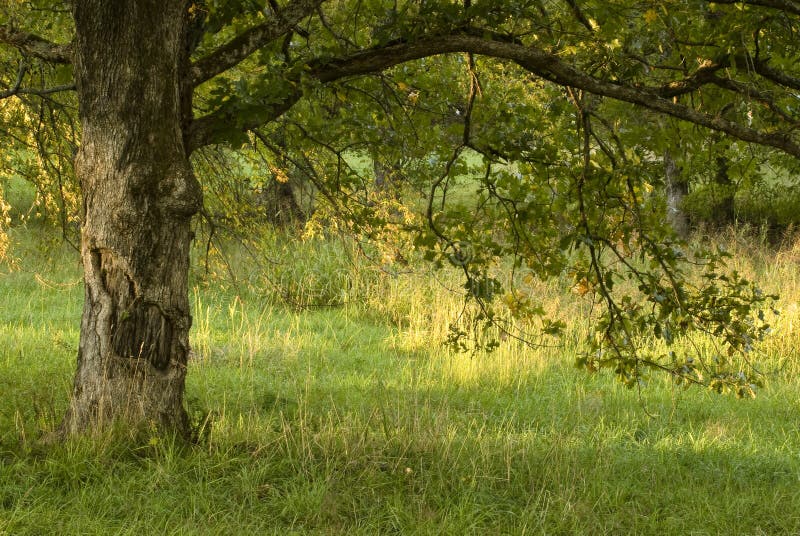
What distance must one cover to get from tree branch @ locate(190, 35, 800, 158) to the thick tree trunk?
349 millimetres

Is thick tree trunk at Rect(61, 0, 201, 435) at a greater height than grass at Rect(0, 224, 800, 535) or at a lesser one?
greater

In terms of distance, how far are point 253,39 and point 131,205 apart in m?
1.14

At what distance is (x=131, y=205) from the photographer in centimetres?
440

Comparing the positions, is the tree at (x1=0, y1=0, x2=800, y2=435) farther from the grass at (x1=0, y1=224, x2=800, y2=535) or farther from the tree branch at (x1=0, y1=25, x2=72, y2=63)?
the grass at (x1=0, y1=224, x2=800, y2=535)

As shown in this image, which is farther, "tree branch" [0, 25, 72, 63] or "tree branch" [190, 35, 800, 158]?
"tree branch" [0, 25, 72, 63]

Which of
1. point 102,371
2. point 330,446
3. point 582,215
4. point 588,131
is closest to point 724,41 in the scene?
point 588,131

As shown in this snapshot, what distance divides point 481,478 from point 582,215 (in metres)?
1.65

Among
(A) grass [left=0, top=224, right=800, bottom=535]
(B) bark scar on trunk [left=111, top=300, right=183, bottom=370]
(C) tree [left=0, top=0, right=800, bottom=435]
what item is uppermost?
(C) tree [left=0, top=0, right=800, bottom=435]

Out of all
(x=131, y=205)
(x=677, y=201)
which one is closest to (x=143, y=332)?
(x=131, y=205)

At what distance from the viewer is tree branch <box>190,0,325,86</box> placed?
4.30 meters

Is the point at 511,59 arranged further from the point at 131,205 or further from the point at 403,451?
the point at 403,451

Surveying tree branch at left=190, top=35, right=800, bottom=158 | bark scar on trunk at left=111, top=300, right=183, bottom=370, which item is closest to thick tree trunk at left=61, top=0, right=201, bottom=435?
bark scar on trunk at left=111, top=300, right=183, bottom=370

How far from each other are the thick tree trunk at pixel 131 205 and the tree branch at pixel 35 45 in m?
0.25

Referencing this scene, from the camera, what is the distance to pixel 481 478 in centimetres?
474
